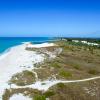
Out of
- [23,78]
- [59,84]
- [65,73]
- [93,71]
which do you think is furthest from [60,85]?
[93,71]

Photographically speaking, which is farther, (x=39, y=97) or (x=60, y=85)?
(x=60, y=85)

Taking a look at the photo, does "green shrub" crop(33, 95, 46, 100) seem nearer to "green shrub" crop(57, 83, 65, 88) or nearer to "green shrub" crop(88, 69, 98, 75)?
"green shrub" crop(57, 83, 65, 88)

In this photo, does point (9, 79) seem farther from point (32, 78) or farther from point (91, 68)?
point (91, 68)

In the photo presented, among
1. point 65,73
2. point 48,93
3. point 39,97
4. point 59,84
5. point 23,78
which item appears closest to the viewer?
point 39,97

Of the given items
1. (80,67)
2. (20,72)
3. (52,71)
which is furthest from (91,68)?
(20,72)

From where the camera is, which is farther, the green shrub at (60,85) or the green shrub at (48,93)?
the green shrub at (60,85)

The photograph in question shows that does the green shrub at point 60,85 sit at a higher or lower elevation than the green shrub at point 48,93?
higher

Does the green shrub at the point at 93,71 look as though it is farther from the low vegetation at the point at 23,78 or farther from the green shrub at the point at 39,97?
the green shrub at the point at 39,97

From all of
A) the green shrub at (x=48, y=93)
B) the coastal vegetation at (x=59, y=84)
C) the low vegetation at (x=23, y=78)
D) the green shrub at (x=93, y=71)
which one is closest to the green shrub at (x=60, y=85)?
the coastal vegetation at (x=59, y=84)

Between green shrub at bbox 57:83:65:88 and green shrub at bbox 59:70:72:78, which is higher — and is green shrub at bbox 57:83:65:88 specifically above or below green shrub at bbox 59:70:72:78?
below

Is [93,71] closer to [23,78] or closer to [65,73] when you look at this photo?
[65,73]

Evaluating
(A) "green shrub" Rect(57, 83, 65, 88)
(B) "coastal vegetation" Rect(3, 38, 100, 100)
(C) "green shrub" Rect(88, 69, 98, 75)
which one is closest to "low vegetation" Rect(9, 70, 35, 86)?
(B) "coastal vegetation" Rect(3, 38, 100, 100)
